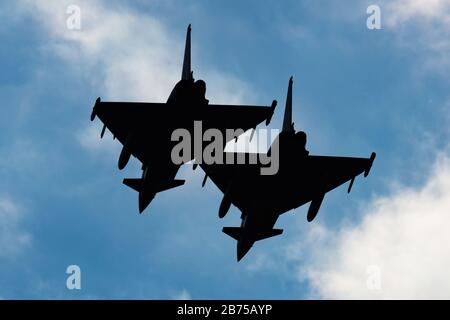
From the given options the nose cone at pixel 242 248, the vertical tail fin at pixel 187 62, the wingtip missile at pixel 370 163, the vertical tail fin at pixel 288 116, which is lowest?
the nose cone at pixel 242 248

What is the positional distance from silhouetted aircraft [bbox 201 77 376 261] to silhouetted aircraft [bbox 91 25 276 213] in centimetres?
351

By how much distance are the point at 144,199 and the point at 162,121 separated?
7.47 metres

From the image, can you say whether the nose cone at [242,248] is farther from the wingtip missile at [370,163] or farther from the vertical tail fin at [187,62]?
the vertical tail fin at [187,62]

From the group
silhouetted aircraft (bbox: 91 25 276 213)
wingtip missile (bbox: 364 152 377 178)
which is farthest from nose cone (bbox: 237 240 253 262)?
wingtip missile (bbox: 364 152 377 178)

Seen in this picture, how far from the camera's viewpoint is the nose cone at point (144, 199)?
185 ft

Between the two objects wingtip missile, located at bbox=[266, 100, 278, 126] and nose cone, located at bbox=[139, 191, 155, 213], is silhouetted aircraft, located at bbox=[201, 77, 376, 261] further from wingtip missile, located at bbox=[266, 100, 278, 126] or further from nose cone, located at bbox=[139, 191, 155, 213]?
nose cone, located at bbox=[139, 191, 155, 213]

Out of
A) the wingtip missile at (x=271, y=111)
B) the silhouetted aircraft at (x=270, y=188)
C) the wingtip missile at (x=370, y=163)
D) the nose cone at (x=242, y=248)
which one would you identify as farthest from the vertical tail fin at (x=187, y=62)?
the nose cone at (x=242, y=248)

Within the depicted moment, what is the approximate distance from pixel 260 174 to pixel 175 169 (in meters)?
5.48

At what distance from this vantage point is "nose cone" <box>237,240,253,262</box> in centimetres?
5906
